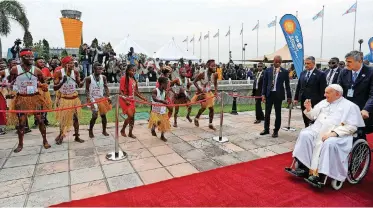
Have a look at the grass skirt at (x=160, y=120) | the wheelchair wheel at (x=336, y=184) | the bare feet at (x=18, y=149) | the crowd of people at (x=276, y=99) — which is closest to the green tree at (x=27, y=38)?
the crowd of people at (x=276, y=99)

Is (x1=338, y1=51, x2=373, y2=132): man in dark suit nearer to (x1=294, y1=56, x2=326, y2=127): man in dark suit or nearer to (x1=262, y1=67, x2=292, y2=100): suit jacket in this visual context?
(x1=294, y1=56, x2=326, y2=127): man in dark suit

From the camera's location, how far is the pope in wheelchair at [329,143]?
329 centimetres

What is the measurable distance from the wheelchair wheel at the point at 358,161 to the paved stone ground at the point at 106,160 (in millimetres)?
1492

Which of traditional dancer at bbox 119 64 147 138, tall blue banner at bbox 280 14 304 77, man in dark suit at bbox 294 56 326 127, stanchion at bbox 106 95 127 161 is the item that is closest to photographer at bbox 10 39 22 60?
traditional dancer at bbox 119 64 147 138

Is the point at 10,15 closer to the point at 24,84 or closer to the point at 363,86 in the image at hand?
the point at 24,84

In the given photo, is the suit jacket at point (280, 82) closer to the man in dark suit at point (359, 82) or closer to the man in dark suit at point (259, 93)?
the man in dark suit at point (259, 93)

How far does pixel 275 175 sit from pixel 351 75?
2.12 meters

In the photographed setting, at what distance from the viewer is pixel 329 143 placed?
329 cm

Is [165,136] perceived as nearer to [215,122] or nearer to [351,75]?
[215,122]

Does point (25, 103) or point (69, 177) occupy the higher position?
point (25, 103)

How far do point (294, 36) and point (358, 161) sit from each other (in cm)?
490

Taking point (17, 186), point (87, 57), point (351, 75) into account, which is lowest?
point (17, 186)

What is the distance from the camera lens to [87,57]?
41.6 feet

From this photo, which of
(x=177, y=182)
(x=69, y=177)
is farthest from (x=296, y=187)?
(x=69, y=177)
